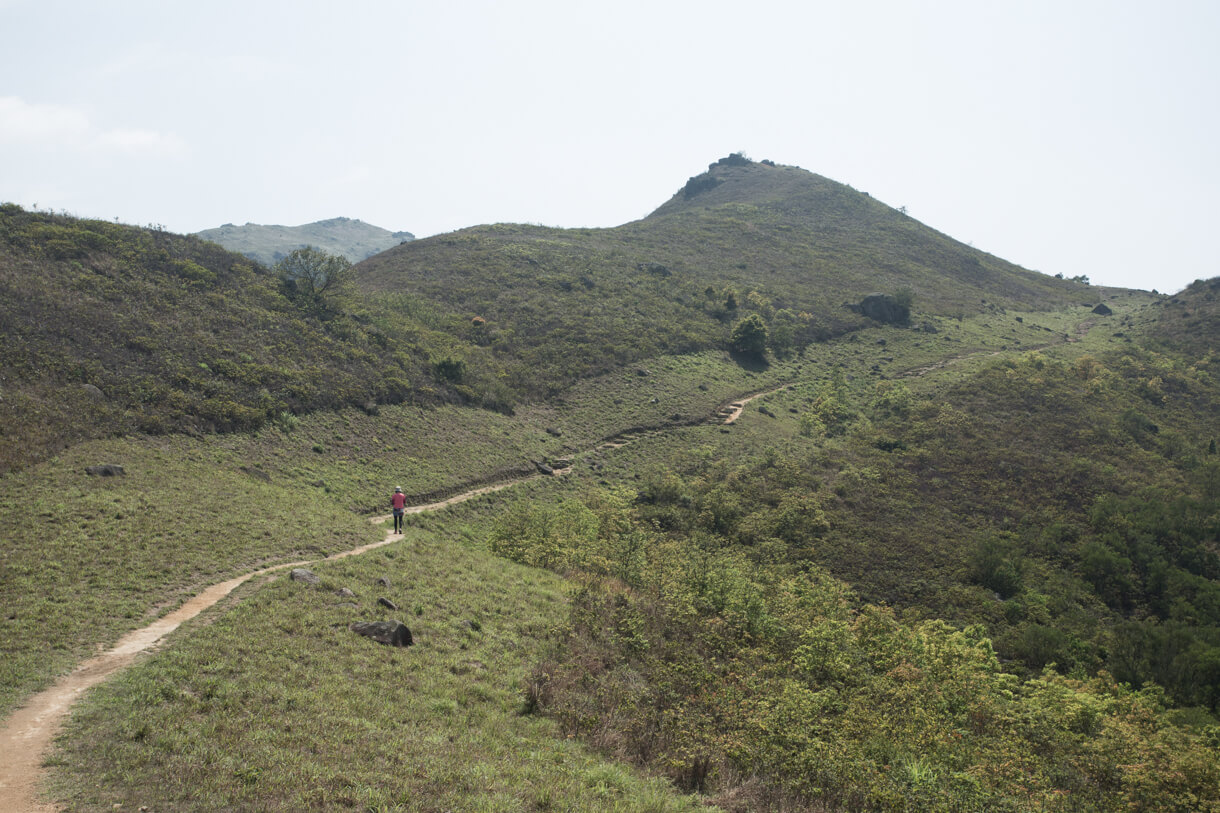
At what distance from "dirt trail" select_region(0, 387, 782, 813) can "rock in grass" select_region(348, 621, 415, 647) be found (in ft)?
13.2

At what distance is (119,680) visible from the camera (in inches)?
455

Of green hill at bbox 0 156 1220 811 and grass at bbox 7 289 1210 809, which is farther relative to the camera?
green hill at bbox 0 156 1220 811

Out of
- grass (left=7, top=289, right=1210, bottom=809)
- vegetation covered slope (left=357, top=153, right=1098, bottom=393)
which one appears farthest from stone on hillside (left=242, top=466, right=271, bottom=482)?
vegetation covered slope (left=357, top=153, right=1098, bottom=393)

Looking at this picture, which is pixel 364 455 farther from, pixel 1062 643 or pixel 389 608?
pixel 1062 643

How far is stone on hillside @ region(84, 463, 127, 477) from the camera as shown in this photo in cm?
2244

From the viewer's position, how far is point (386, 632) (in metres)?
15.6

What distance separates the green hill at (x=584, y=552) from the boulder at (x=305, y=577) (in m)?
0.35

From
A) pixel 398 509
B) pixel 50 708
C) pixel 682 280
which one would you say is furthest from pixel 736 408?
pixel 50 708

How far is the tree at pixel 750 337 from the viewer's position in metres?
70.8

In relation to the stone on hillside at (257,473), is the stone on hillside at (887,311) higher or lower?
higher

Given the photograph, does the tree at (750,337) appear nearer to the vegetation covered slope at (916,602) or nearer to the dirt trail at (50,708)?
the vegetation covered slope at (916,602)

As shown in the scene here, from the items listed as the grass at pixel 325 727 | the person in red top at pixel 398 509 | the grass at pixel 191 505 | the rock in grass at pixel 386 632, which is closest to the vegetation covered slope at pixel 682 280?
the grass at pixel 191 505

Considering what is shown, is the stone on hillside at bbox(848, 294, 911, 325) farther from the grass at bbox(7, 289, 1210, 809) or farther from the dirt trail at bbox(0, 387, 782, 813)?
the dirt trail at bbox(0, 387, 782, 813)

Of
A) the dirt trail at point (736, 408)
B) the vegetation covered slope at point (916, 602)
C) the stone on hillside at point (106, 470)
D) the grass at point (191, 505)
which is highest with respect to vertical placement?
the dirt trail at point (736, 408)
